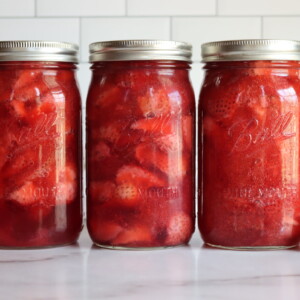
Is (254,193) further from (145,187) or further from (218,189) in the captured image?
(145,187)

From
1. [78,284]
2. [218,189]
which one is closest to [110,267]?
[78,284]

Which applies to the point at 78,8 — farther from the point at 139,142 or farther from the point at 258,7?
the point at 139,142

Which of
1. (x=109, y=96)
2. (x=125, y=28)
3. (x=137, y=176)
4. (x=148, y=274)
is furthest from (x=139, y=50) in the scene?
(x=125, y=28)

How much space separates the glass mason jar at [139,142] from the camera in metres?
1.03

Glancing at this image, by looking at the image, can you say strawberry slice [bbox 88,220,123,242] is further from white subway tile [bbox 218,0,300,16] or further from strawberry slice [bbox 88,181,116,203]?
white subway tile [bbox 218,0,300,16]

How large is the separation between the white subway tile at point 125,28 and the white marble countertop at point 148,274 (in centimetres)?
57

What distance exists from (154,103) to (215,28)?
0.54m

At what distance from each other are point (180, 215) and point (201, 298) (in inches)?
9.9

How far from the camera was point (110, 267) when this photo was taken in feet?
3.13

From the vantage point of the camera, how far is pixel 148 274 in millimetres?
920

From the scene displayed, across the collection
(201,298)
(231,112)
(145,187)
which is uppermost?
(231,112)

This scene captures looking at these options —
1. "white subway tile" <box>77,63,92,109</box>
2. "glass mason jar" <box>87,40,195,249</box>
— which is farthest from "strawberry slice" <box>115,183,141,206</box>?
"white subway tile" <box>77,63,92,109</box>

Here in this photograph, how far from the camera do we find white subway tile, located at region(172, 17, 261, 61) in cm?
151

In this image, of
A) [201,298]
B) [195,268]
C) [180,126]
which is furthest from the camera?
[180,126]
